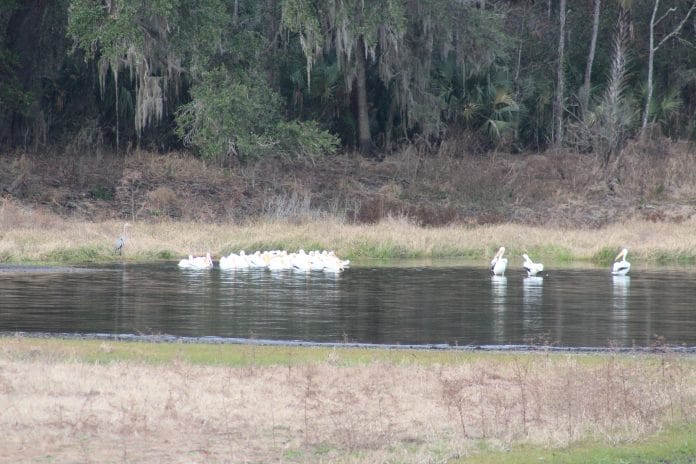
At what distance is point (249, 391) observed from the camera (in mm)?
12828

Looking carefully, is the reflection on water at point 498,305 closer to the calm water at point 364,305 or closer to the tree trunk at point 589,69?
the calm water at point 364,305

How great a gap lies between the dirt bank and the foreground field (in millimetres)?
22613

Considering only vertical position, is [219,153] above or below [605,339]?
above

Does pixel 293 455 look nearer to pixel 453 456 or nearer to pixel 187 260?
pixel 453 456

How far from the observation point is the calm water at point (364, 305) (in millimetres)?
17984

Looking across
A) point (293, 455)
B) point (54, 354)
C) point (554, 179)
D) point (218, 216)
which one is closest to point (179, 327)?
point (54, 354)

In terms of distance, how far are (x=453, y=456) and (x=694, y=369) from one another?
5.27 meters

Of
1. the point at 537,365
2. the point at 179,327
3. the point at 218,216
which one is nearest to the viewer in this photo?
the point at 537,365

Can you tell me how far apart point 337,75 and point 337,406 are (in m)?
33.5

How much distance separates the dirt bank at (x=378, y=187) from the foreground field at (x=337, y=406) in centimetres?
2261

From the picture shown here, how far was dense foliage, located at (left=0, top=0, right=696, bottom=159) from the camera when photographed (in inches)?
1519

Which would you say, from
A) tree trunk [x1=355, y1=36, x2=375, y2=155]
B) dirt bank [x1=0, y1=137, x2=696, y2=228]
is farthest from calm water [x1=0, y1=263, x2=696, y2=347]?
tree trunk [x1=355, y1=36, x2=375, y2=155]

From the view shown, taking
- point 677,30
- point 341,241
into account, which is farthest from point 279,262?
point 677,30

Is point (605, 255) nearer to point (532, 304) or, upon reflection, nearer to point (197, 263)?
point (532, 304)
